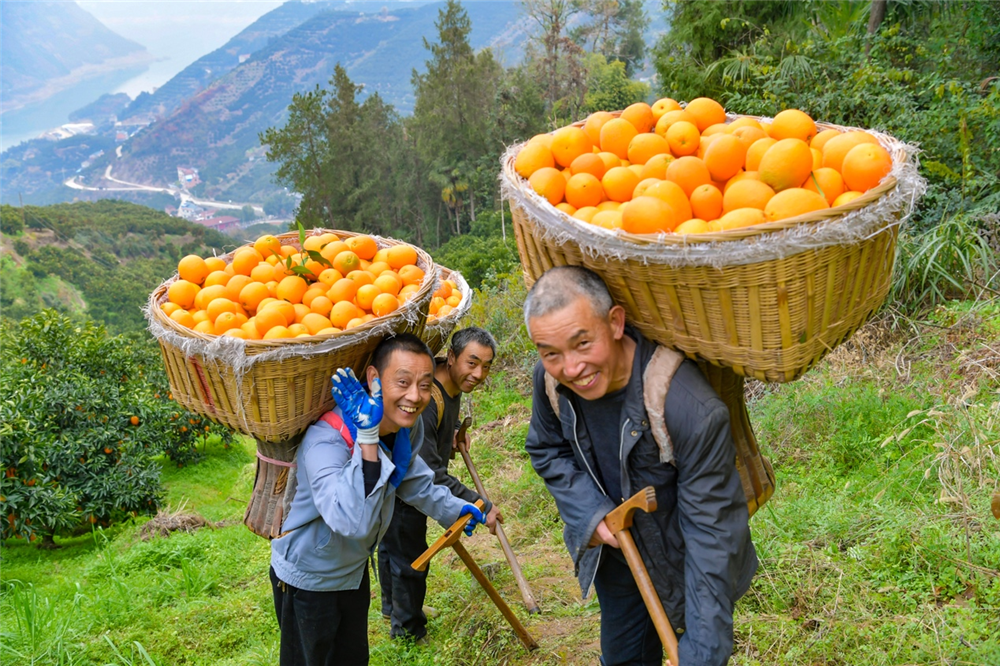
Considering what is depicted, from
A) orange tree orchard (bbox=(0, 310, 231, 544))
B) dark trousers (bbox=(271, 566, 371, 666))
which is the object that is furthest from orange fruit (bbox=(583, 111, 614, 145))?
orange tree orchard (bbox=(0, 310, 231, 544))

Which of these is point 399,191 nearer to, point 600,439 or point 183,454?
point 183,454

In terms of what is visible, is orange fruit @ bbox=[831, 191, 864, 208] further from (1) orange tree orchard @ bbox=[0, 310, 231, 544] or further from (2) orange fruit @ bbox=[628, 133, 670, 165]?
(1) orange tree orchard @ bbox=[0, 310, 231, 544]

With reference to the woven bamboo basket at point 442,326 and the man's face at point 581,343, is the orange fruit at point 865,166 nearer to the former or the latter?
the man's face at point 581,343

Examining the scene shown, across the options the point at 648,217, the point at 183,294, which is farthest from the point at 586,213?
the point at 183,294

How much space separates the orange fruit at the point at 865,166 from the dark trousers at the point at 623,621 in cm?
126

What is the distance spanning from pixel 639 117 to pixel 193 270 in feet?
5.60

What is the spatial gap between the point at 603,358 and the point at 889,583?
203 centimetres

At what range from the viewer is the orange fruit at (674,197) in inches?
69.5

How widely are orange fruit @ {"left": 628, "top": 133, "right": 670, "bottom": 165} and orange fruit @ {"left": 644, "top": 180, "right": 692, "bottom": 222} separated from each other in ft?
0.83

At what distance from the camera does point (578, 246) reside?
6.07 ft

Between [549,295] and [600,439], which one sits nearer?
[549,295]

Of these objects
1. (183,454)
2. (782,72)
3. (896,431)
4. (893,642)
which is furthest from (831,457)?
(183,454)

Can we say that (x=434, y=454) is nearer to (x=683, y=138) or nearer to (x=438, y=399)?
(x=438, y=399)

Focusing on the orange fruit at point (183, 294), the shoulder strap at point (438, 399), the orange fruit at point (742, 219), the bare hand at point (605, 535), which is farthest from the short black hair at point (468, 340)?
the orange fruit at point (742, 219)
